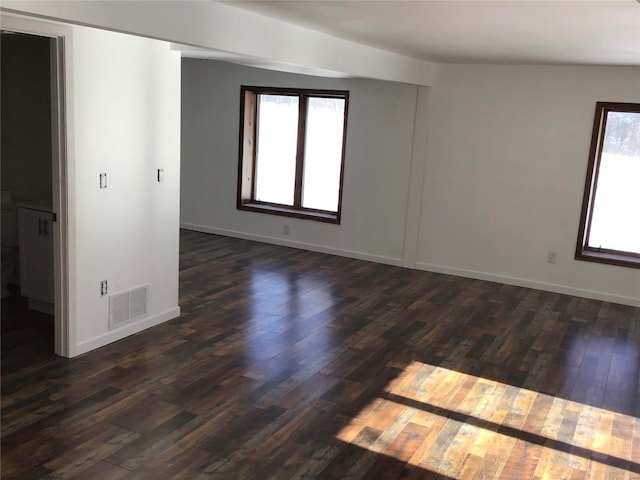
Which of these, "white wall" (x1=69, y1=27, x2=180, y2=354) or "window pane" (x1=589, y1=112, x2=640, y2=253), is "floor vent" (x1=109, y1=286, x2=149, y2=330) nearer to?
"white wall" (x1=69, y1=27, x2=180, y2=354)

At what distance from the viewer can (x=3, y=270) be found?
17.5ft

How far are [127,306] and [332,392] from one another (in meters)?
1.67

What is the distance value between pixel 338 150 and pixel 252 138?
1200mm

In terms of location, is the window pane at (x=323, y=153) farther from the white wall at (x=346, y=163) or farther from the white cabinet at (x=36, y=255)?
the white cabinet at (x=36, y=255)

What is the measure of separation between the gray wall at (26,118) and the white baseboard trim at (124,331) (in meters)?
1.51

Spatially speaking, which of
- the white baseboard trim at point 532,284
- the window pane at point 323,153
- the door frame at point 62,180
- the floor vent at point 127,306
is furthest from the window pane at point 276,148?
the door frame at point 62,180

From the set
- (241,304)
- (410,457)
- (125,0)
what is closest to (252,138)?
(241,304)

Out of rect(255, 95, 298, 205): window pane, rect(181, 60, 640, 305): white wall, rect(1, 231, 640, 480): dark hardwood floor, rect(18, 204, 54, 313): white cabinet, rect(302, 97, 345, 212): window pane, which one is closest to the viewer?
rect(1, 231, 640, 480): dark hardwood floor

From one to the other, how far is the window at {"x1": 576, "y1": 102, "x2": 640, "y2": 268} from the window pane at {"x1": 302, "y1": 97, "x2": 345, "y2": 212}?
2802 millimetres

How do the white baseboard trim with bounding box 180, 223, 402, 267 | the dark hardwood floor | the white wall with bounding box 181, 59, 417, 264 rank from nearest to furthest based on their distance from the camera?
the dark hardwood floor → the white wall with bounding box 181, 59, 417, 264 → the white baseboard trim with bounding box 180, 223, 402, 267

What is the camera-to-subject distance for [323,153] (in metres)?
7.75

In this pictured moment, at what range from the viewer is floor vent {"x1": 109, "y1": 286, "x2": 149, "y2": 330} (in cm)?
446

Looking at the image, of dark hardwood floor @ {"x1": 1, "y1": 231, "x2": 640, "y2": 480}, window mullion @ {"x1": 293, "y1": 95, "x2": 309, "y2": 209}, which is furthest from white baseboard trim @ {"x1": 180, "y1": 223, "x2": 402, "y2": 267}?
dark hardwood floor @ {"x1": 1, "y1": 231, "x2": 640, "y2": 480}

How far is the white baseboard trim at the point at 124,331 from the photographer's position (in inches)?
168
